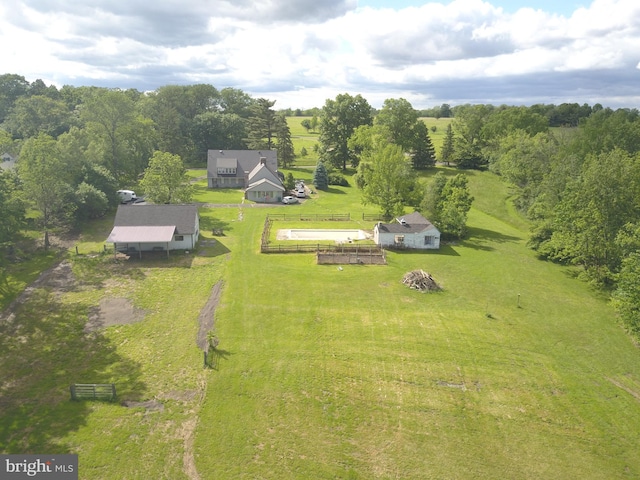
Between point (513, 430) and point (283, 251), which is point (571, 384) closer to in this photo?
point (513, 430)

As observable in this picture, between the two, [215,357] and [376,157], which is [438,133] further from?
[215,357]

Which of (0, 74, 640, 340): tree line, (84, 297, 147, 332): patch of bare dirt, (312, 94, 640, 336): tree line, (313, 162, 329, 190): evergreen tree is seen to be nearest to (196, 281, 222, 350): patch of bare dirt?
(84, 297, 147, 332): patch of bare dirt

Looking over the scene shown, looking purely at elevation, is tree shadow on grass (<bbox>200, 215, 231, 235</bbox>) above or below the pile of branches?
above

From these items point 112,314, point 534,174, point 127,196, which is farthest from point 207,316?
point 534,174

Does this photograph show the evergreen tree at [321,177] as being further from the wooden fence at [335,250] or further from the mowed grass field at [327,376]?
the mowed grass field at [327,376]

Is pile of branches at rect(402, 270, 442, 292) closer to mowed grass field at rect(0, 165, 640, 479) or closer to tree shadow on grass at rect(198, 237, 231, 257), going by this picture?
mowed grass field at rect(0, 165, 640, 479)

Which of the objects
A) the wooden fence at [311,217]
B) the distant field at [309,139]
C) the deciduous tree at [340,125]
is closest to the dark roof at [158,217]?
the wooden fence at [311,217]
